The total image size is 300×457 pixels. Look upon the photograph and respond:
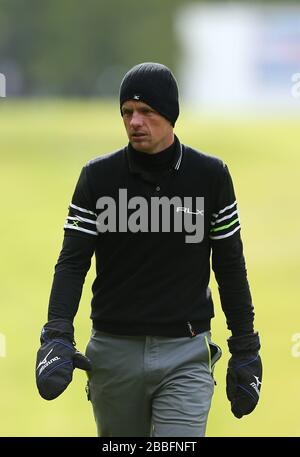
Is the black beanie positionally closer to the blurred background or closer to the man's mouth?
the man's mouth

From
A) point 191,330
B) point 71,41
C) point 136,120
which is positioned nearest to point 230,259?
point 191,330

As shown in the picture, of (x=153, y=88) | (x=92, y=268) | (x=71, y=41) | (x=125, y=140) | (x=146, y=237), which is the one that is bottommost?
(x=146, y=237)

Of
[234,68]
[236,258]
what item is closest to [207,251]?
[236,258]

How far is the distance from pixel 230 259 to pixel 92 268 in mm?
10763

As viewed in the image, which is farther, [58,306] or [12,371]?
[12,371]

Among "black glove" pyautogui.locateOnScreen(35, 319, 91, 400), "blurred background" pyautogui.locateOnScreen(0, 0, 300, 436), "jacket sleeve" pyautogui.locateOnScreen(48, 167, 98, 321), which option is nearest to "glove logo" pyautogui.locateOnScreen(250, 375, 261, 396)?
"black glove" pyautogui.locateOnScreen(35, 319, 91, 400)

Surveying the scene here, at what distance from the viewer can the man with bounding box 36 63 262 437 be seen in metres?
5.80

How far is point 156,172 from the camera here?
5902 mm

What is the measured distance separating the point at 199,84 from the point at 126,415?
72773 mm

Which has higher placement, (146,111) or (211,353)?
(146,111)

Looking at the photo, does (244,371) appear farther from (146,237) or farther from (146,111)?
(146,111)

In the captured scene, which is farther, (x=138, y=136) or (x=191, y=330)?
(x=191, y=330)

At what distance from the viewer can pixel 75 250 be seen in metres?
5.86
